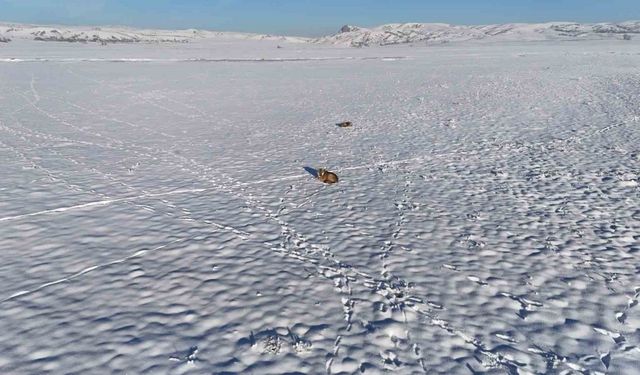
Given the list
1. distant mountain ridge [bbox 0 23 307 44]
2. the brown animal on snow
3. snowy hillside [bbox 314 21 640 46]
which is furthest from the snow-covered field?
snowy hillside [bbox 314 21 640 46]

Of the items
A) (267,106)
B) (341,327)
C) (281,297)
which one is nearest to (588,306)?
(341,327)

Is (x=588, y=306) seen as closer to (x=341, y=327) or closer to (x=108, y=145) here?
(x=341, y=327)

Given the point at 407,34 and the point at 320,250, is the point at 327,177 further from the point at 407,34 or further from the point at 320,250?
the point at 407,34

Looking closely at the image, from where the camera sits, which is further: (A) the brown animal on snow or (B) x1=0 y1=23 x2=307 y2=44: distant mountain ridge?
(B) x1=0 y1=23 x2=307 y2=44: distant mountain ridge

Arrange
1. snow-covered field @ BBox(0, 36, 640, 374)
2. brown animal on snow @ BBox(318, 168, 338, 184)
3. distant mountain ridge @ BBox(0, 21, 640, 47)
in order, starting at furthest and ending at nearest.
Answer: distant mountain ridge @ BBox(0, 21, 640, 47), brown animal on snow @ BBox(318, 168, 338, 184), snow-covered field @ BBox(0, 36, 640, 374)

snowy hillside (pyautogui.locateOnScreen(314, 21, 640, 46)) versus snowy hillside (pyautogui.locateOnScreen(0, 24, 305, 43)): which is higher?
snowy hillside (pyautogui.locateOnScreen(0, 24, 305, 43))

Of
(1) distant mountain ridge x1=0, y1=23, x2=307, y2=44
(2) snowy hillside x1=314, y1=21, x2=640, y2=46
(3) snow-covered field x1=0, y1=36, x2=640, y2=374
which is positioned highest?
(1) distant mountain ridge x1=0, y1=23, x2=307, y2=44

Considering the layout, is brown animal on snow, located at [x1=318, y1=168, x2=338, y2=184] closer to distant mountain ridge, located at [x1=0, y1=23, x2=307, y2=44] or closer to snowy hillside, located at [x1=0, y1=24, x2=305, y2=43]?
distant mountain ridge, located at [x1=0, y1=23, x2=307, y2=44]

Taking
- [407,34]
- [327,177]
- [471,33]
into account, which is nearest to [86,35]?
[407,34]
